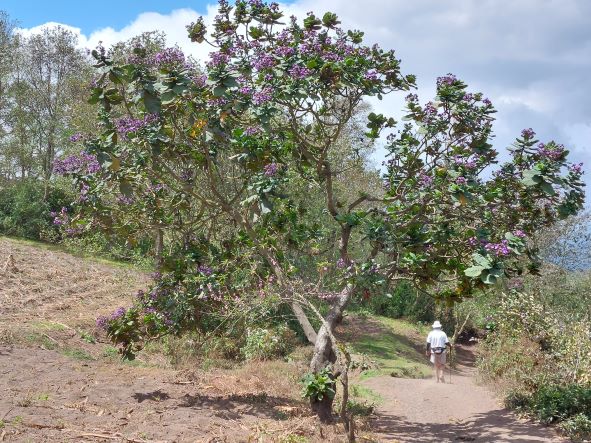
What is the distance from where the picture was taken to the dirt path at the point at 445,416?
317 inches

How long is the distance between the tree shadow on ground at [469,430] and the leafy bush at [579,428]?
0.98ft

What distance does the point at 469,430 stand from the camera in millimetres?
8539

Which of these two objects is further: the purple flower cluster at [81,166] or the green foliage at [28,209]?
the green foliage at [28,209]

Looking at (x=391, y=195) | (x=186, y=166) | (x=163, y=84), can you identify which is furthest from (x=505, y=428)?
(x=163, y=84)

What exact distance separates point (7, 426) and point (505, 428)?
6231mm

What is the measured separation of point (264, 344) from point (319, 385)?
5.09m

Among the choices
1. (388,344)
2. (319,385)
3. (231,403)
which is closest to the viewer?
(319,385)

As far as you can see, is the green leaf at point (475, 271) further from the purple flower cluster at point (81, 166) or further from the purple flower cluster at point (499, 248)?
the purple flower cluster at point (81, 166)

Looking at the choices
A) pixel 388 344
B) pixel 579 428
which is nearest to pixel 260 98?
pixel 579 428

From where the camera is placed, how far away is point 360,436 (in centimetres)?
725

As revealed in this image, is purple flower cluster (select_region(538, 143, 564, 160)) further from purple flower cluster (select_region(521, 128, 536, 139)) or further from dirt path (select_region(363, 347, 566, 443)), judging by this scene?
dirt path (select_region(363, 347, 566, 443))

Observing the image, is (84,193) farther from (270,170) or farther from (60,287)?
(60,287)

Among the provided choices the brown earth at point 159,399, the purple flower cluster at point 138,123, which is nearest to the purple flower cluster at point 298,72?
the purple flower cluster at point 138,123

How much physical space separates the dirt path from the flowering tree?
1787mm
